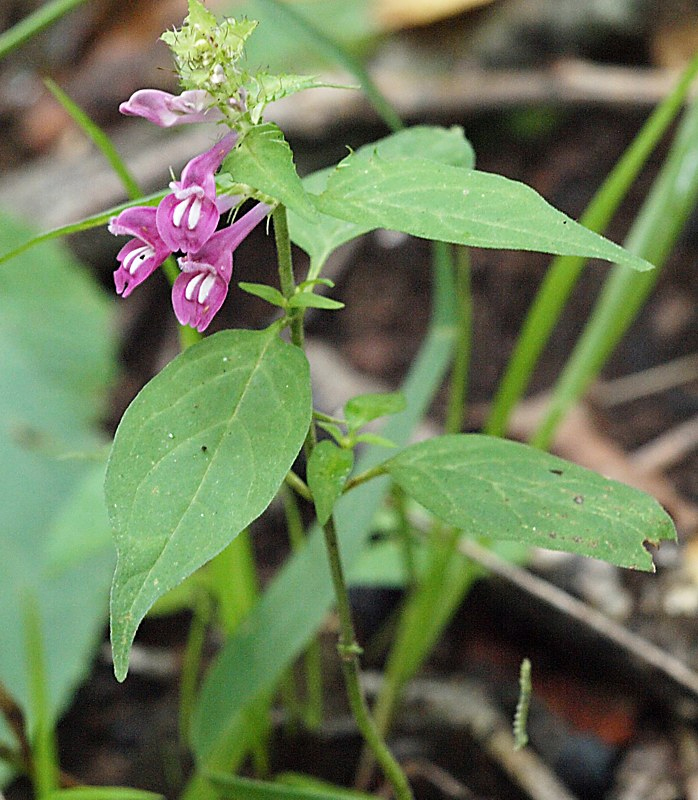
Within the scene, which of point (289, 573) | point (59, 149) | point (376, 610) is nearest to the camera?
point (289, 573)

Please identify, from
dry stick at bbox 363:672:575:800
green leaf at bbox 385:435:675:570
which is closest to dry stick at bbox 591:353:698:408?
dry stick at bbox 363:672:575:800

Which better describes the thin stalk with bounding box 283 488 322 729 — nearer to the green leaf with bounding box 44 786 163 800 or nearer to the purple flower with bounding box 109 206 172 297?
the green leaf with bounding box 44 786 163 800

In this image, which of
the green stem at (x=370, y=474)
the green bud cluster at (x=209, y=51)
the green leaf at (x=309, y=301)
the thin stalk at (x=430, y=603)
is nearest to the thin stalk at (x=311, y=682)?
the thin stalk at (x=430, y=603)

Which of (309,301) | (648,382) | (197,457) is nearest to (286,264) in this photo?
(309,301)

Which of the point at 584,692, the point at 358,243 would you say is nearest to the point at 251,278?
the point at 358,243

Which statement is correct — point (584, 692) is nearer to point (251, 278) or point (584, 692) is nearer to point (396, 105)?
point (251, 278)

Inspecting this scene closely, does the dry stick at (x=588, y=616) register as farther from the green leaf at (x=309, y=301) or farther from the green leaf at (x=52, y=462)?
the green leaf at (x=309, y=301)

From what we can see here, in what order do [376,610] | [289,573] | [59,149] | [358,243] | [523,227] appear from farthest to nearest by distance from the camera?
[59,149], [358,243], [376,610], [289,573], [523,227]

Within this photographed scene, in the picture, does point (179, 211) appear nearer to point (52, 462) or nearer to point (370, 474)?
point (370, 474)
